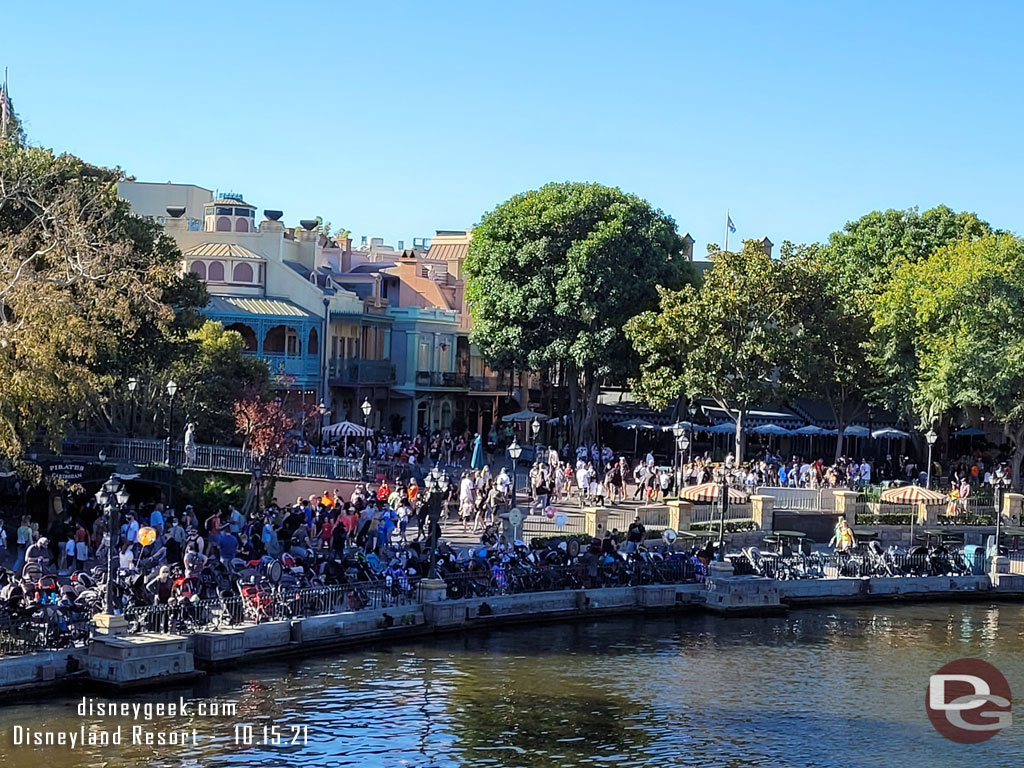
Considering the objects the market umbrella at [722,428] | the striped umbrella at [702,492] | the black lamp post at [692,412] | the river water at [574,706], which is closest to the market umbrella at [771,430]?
the market umbrella at [722,428]

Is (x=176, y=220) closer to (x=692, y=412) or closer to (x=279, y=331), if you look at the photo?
(x=279, y=331)

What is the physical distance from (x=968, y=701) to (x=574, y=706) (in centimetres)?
775

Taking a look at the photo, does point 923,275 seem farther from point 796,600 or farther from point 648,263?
point 796,600

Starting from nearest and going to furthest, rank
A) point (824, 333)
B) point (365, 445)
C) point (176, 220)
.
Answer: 1. point (365, 445)
2. point (824, 333)
3. point (176, 220)

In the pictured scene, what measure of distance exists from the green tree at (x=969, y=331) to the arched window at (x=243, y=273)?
26.0 m

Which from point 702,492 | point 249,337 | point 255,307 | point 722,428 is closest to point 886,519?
point 702,492

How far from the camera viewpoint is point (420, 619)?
31547mm

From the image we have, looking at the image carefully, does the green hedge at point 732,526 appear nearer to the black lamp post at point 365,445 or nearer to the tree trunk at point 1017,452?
the black lamp post at point 365,445

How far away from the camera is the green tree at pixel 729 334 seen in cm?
5394

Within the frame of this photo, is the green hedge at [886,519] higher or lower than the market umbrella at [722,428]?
lower

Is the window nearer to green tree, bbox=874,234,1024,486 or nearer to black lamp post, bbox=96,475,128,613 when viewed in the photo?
green tree, bbox=874,234,1024,486

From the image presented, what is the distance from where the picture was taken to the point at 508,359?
6091 cm

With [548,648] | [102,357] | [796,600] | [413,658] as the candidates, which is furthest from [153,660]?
[796,600]

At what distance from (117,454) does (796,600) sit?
19.9 metres
